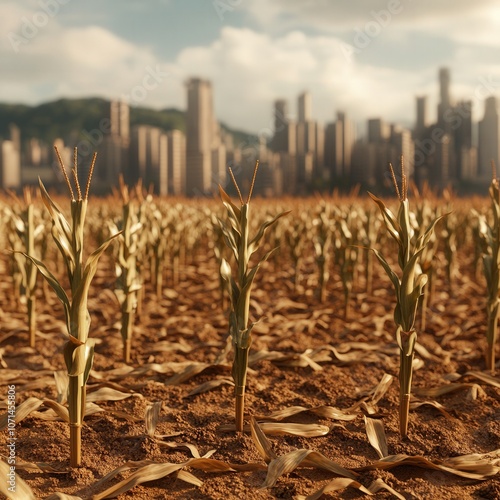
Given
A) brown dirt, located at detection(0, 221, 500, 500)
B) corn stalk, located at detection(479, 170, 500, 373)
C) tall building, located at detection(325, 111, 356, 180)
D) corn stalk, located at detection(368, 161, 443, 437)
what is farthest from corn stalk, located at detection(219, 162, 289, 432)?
tall building, located at detection(325, 111, 356, 180)

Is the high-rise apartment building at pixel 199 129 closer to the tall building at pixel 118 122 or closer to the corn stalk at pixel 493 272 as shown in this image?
the tall building at pixel 118 122

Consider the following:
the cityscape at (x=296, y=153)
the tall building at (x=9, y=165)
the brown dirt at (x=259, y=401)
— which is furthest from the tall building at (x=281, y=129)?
the brown dirt at (x=259, y=401)

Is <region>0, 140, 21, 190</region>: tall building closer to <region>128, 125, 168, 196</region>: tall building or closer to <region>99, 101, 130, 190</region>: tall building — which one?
<region>99, 101, 130, 190</region>: tall building

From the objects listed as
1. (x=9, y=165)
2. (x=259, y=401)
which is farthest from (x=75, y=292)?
(x=9, y=165)

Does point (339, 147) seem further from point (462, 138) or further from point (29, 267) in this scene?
point (29, 267)

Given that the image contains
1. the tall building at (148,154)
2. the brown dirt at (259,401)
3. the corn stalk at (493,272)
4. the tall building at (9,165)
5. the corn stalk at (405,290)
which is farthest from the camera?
the tall building at (9,165)

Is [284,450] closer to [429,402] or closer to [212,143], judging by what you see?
[429,402]

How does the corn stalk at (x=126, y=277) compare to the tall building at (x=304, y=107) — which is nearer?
the corn stalk at (x=126, y=277)

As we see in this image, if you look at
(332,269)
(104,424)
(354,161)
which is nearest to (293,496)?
(104,424)

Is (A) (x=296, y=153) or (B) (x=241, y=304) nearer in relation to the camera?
(B) (x=241, y=304)
